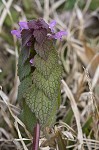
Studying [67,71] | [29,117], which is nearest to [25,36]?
A: [29,117]

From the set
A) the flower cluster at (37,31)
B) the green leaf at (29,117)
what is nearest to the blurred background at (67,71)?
the green leaf at (29,117)

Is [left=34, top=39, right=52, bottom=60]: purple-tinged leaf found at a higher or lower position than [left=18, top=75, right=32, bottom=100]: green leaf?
higher

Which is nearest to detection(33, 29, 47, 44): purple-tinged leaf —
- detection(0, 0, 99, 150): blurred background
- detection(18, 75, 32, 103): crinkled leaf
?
detection(18, 75, 32, 103): crinkled leaf

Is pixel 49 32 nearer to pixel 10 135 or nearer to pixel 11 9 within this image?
pixel 10 135

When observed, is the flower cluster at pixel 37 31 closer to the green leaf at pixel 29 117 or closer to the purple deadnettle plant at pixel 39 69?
the purple deadnettle plant at pixel 39 69

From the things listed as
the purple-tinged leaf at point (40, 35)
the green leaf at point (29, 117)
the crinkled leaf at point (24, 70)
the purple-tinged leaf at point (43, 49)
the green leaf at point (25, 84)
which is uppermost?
the purple-tinged leaf at point (40, 35)

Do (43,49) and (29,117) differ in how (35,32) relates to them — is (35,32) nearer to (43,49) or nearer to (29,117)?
(43,49)

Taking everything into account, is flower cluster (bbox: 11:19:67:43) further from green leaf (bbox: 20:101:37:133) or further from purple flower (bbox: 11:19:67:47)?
green leaf (bbox: 20:101:37:133)
